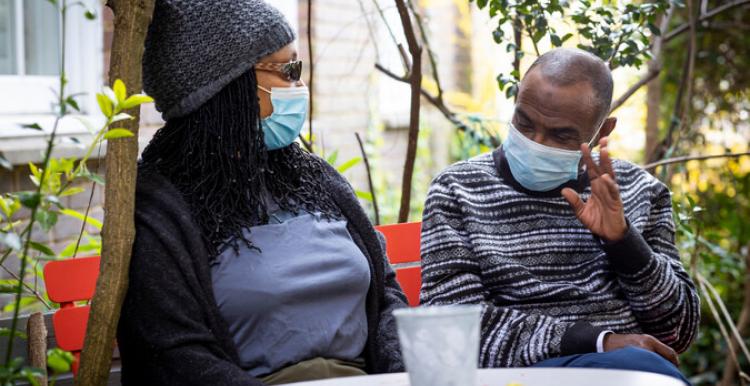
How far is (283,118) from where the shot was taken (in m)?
2.66

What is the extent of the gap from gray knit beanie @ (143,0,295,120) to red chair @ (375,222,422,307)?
0.81m

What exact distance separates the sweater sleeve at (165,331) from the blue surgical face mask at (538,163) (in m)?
1.00

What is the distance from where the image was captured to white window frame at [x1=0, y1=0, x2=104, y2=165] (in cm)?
376

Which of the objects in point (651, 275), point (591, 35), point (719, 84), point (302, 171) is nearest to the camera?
point (651, 275)

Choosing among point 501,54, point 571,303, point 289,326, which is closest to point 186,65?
point 289,326

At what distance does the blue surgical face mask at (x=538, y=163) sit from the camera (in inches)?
107

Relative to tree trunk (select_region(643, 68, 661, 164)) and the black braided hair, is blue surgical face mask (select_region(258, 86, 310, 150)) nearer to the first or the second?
the black braided hair

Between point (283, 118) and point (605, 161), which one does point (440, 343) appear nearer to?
point (605, 161)

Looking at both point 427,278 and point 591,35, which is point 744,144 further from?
point 427,278

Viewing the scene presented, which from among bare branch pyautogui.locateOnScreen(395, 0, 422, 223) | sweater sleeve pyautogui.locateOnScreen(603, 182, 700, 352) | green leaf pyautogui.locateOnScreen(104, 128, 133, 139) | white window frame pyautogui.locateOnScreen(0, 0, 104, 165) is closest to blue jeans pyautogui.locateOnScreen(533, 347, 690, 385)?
sweater sleeve pyautogui.locateOnScreen(603, 182, 700, 352)

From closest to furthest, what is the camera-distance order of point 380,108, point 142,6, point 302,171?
point 142,6, point 302,171, point 380,108

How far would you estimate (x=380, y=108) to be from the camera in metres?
7.37

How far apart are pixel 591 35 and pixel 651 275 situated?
1.08 m

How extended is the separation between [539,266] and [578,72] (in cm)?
56
